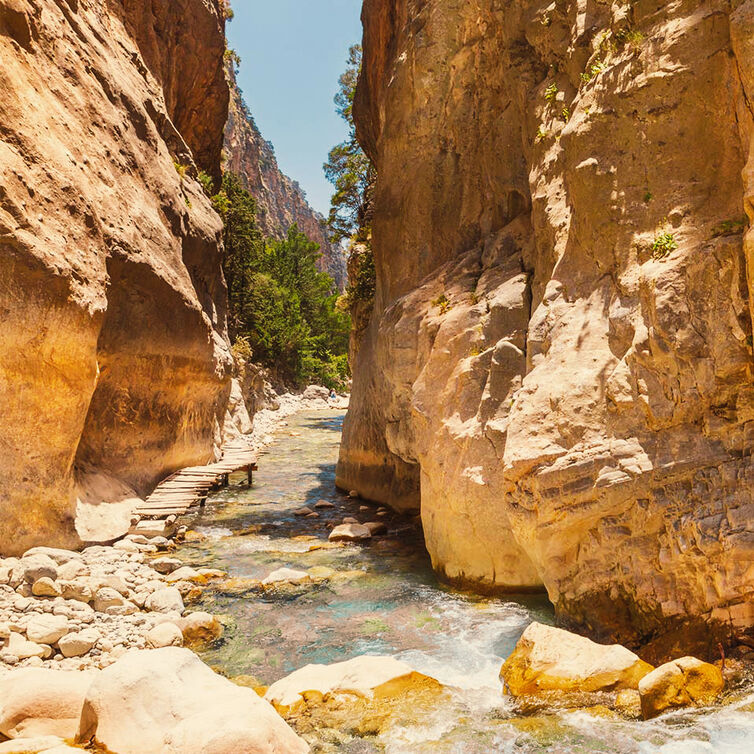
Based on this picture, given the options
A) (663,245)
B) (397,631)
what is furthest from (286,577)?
(663,245)

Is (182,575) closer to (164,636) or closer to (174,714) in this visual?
(164,636)

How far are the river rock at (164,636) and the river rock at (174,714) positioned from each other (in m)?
1.78

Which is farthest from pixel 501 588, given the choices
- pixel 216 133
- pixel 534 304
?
pixel 216 133

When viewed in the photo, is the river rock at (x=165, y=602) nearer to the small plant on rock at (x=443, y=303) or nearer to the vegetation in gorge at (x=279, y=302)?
the small plant on rock at (x=443, y=303)

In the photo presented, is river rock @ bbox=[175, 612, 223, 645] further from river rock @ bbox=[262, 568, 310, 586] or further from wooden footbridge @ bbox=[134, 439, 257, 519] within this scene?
wooden footbridge @ bbox=[134, 439, 257, 519]

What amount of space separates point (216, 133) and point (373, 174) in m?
6.44

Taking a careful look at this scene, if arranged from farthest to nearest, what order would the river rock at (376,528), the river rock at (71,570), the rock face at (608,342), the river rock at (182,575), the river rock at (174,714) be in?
the river rock at (376,528) → the river rock at (182,575) → the river rock at (71,570) → the rock face at (608,342) → the river rock at (174,714)

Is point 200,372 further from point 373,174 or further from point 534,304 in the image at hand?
point 373,174

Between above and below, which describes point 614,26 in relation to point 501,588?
above

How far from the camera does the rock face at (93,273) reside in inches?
324

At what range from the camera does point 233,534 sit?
37.9 feet

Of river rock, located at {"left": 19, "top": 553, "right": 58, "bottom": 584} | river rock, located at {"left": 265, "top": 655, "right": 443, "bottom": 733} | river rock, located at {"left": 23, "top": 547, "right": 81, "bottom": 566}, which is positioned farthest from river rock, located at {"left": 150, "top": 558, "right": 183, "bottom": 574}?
river rock, located at {"left": 265, "top": 655, "right": 443, "bottom": 733}

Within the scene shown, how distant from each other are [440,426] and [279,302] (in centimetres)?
2951

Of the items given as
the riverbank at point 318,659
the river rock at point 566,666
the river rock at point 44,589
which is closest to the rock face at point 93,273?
the river rock at point 44,589
